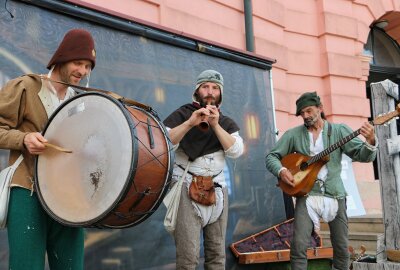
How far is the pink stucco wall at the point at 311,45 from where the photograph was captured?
6246 mm

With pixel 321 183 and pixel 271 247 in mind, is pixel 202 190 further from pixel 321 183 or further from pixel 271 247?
pixel 271 247

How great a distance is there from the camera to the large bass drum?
181 centimetres

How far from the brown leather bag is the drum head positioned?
901 mm

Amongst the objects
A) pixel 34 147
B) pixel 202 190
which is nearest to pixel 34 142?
pixel 34 147

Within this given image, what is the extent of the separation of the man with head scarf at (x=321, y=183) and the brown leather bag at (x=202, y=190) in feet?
3.56

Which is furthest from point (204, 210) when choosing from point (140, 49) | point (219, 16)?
point (219, 16)

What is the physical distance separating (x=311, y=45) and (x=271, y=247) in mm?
4173

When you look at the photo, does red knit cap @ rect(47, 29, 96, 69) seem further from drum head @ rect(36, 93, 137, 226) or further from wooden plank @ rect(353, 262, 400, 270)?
wooden plank @ rect(353, 262, 400, 270)

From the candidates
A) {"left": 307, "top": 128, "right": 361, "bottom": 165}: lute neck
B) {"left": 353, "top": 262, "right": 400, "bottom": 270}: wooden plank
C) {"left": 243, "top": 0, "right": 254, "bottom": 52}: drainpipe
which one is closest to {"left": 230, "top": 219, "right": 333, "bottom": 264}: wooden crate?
{"left": 307, "top": 128, "right": 361, "bottom": 165}: lute neck

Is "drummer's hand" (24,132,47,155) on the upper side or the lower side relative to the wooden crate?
upper

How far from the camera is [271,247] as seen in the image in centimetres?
421

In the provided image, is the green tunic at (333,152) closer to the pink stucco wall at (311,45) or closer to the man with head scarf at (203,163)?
the man with head scarf at (203,163)

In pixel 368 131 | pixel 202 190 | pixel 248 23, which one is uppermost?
pixel 248 23

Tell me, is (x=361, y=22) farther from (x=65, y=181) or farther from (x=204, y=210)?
(x=65, y=181)
